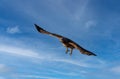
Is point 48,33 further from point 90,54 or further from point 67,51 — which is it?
point 90,54

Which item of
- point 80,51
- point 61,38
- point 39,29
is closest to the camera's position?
point 80,51

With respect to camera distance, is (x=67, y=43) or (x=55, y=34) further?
(x=55, y=34)

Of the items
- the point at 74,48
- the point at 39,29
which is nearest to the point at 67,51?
the point at 74,48

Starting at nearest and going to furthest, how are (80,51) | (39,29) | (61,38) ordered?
1. (80,51)
2. (61,38)
3. (39,29)

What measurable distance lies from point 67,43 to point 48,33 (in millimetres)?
5484

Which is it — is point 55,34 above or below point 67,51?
above

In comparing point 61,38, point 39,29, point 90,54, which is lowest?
point 90,54

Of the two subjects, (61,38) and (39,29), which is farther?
(39,29)

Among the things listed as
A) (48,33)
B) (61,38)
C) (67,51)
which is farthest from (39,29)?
(67,51)

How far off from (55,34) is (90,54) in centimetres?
830

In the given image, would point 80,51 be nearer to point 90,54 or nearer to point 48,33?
point 90,54

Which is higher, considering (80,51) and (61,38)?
(61,38)

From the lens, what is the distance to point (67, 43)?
1683 inches

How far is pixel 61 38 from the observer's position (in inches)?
1746
